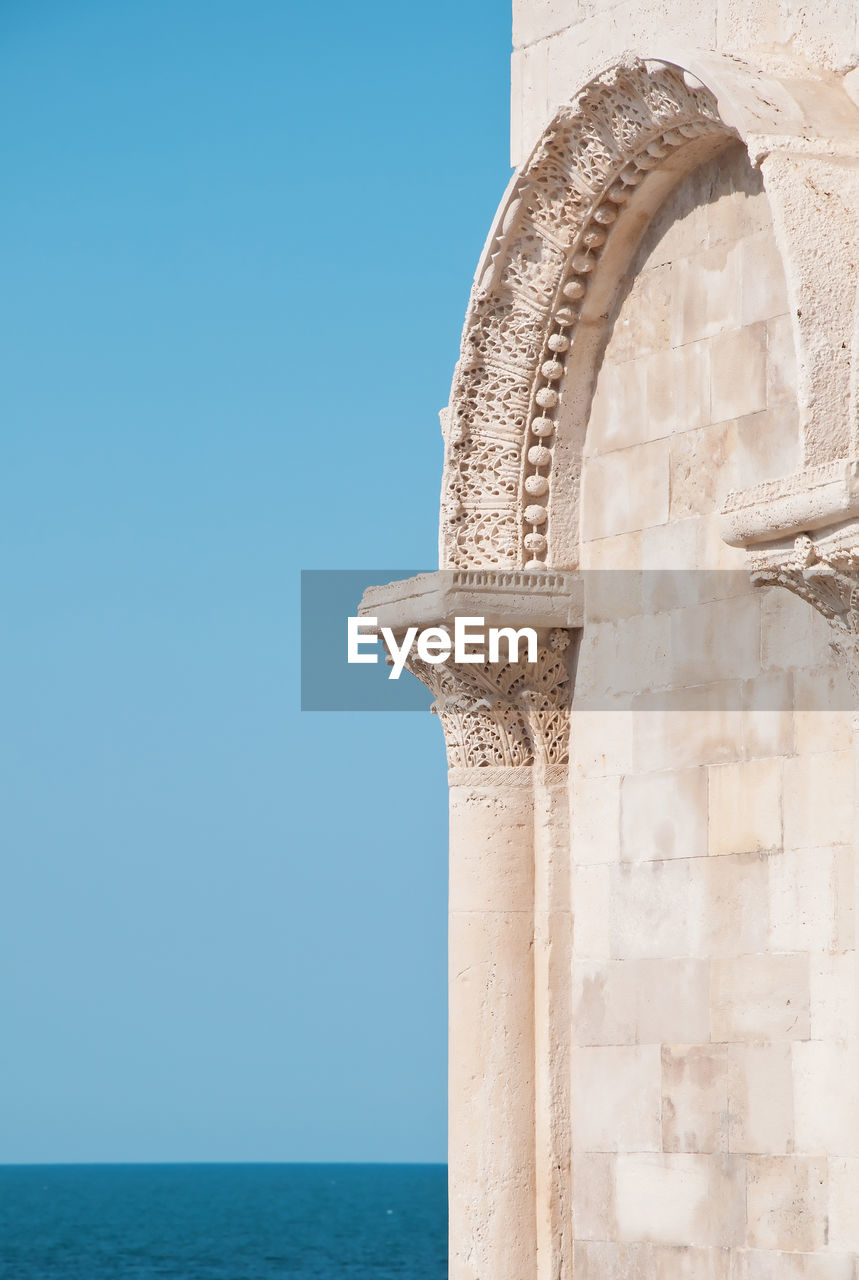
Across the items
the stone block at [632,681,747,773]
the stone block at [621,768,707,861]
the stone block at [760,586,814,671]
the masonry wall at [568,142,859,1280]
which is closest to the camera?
the masonry wall at [568,142,859,1280]

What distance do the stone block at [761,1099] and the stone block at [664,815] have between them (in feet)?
2.41

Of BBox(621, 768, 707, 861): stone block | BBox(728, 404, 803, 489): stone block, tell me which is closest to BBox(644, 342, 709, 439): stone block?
BBox(728, 404, 803, 489): stone block

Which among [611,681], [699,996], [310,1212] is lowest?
[310,1212]

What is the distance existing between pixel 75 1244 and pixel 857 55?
64957mm

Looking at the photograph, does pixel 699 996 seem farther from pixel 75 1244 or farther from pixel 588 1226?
pixel 75 1244

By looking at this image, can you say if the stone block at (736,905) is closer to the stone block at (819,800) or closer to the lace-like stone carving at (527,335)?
the stone block at (819,800)

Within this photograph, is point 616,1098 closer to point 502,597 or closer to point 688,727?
point 688,727

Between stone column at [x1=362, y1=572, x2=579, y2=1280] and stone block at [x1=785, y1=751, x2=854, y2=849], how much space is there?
143 centimetres

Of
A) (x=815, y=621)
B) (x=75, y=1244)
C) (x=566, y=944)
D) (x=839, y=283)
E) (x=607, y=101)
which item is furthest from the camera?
(x=75, y=1244)

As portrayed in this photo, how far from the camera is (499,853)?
28.1 feet

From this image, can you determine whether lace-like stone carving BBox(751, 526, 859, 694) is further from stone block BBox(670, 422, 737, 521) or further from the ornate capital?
the ornate capital

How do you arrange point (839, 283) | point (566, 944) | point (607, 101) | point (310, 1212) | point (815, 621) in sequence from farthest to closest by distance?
point (310, 1212)
point (566, 944)
point (607, 101)
point (815, 621)
point (839, 283)

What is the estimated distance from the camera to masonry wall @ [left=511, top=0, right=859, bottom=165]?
281 inches

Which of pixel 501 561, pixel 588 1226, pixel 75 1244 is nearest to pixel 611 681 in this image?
pixel 501 561
